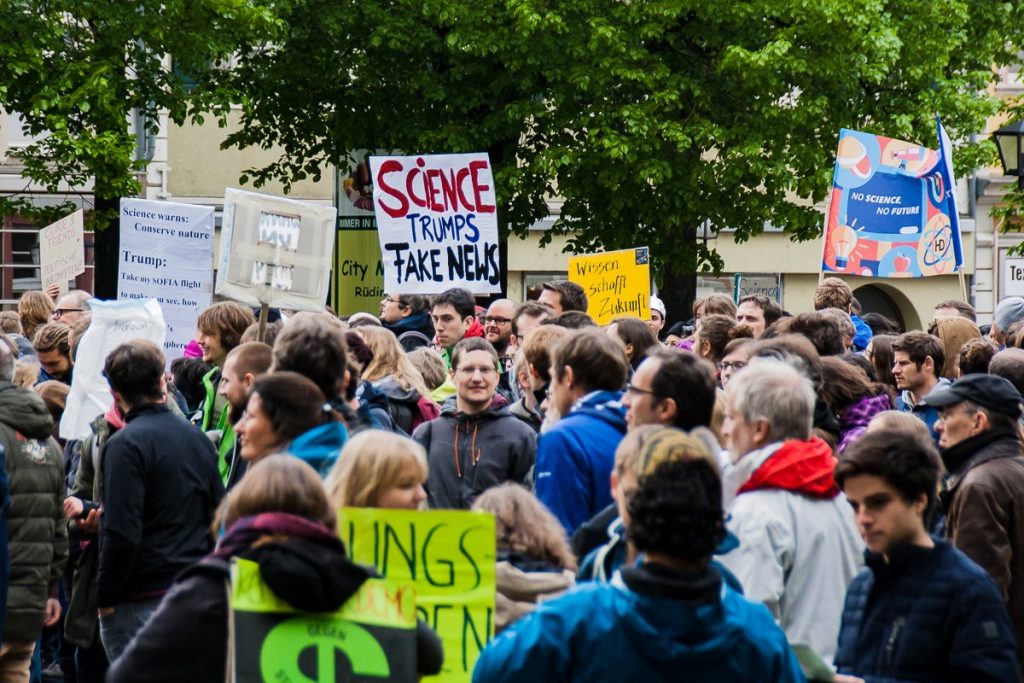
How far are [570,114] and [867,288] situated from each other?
1344 cm

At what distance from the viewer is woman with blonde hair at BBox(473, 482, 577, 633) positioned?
4.61 meters

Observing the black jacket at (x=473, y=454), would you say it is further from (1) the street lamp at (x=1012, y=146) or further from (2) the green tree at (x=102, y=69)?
(2) the green tree at (x=102, y=69)

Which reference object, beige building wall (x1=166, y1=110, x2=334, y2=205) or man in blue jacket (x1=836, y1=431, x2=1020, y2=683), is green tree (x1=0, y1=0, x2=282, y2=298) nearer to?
beige building wall (x1=166, y1=110, x2=334, y2=205)

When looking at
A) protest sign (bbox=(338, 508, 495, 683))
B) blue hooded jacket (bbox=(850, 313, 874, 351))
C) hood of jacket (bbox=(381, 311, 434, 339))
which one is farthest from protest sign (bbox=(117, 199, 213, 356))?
protest sign (bbox=(338, 508, 495, 683))

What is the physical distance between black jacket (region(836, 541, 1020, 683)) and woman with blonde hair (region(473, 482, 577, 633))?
2.92ft

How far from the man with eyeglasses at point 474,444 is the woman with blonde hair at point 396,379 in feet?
1.38

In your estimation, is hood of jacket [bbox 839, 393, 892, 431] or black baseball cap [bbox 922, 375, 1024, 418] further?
hood of jacket [bbox 839, 393, 892, 431]

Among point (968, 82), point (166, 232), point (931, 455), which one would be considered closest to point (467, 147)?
point (968, 82)

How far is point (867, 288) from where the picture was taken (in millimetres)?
33219

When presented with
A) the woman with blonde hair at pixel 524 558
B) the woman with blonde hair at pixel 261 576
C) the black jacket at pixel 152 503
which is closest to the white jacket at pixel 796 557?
the woman with blonde hair at pixel 524 558

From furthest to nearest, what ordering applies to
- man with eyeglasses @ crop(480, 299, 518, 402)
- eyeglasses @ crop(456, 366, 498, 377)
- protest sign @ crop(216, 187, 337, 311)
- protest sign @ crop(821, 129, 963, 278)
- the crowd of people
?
protest sign @ crop(821, 129, 963, 278), man with eyeglasses @ crop(480, 299, 518, 402), protest sign @ crop(216, 187, 337, 311), eyeglasses @ crop(456, 366, 498, 377), the crowd of people

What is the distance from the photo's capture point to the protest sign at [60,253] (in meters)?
16.7

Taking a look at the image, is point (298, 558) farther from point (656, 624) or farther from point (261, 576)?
point (656, 624)

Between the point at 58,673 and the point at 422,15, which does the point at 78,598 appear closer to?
the point at 58,673
